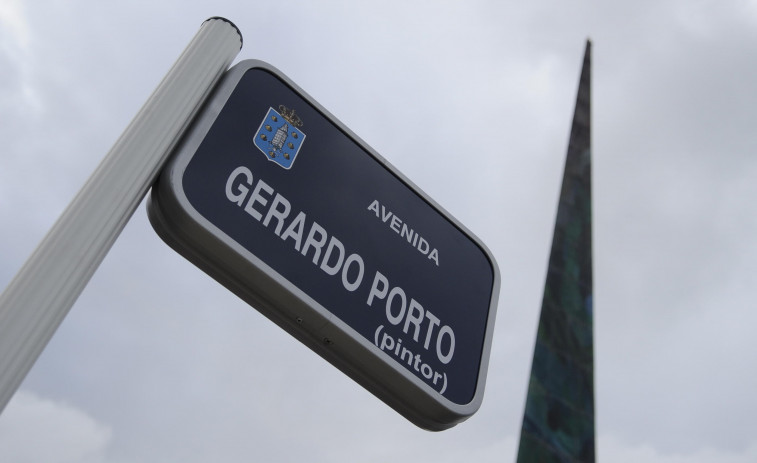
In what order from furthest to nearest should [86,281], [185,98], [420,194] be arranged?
[420,194] < [185,98] < [86,281]

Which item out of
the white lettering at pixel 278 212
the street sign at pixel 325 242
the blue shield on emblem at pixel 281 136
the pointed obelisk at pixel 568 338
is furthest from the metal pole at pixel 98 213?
the pointed obelisk at pixel 568 338

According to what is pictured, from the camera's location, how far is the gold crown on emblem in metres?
2.39

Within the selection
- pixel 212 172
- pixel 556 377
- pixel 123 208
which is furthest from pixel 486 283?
pixel 556 377

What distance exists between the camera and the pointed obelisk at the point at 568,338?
12648mm

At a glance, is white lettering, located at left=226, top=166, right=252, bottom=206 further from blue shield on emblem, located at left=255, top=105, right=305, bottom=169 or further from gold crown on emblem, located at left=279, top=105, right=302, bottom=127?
gold crown on emblem, located at left=279, top=105, right=302, bottom=127

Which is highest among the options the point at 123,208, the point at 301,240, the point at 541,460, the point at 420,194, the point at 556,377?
the point at 556,377

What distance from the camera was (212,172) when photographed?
2.08m

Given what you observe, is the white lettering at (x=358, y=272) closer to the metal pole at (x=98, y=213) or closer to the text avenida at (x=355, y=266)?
the text avenida at (x=355, y=266)

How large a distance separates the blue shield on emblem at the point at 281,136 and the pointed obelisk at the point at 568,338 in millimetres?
10888

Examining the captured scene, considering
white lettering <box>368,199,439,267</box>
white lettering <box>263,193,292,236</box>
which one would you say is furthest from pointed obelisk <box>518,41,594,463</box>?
white lettering <box>263,193,292,236</box>

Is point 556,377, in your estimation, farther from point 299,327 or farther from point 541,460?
point 299,327

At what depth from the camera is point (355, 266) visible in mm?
2338

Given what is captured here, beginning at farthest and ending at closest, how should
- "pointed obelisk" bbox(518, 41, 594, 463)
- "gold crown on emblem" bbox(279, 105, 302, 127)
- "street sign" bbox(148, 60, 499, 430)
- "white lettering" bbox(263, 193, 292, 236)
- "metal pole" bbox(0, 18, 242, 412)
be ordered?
"pointed obelisk" bbox(518, 41, 594, 463) → "gold crown on emblem" bbox(279, 105, 302, 127) → "white lettering" bbox(263, 193, 292, 236) → "street sign" bbox(148, 60, 499, 430) → "metal pole" bbox(0, 18, 242, 412)

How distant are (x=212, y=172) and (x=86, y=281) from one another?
1.76 ft
